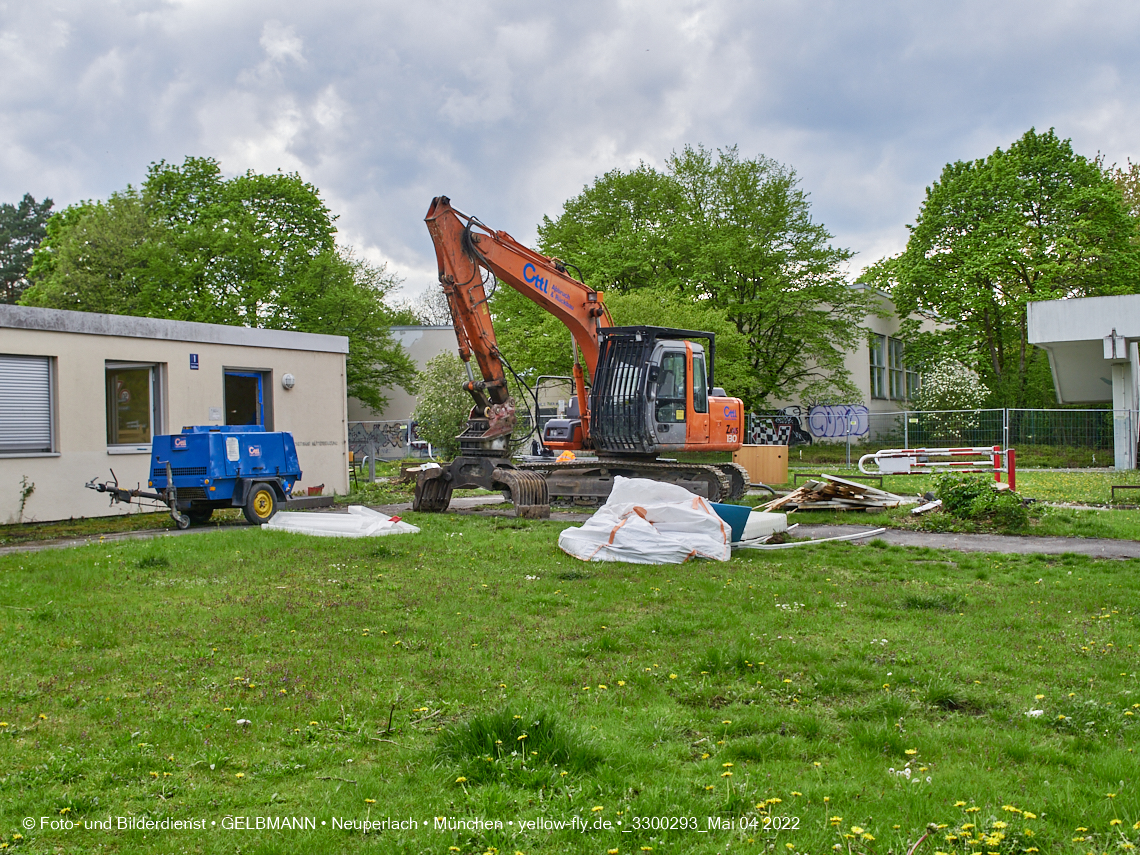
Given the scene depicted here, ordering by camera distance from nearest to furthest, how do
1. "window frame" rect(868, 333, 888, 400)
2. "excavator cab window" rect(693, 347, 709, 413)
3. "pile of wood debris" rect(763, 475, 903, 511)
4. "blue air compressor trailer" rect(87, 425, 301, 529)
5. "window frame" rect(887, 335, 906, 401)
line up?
"blue air compressor trailer" rect(87, 425, 301, 529) < "pile of wood debris" rect(763, 475, 903, 511) < "excavator cab window" rect(693, 347, 709, 413) < "window frame" rect(868, 333, 888, 400) < "window frame" rect(887, 335, 906, 401)

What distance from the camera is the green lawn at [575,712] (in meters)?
3.43

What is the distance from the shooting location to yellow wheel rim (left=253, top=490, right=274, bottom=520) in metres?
14.4

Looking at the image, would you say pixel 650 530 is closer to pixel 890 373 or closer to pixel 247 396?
pixel 247 396

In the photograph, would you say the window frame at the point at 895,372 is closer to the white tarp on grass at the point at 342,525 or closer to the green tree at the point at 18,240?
the white tarp on grass at the point at 342,525

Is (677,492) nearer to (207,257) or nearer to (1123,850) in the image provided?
(1123,850)

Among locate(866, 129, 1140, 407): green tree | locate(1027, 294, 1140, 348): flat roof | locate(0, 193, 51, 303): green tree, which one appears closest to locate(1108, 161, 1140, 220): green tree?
locate(866, 129, 1140, 407): green tree

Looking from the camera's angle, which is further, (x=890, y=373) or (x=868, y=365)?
(x=890, y=373)

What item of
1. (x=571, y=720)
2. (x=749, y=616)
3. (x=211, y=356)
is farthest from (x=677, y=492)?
(x=211, y=356)

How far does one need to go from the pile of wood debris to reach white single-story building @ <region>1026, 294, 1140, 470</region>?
48.0 feet

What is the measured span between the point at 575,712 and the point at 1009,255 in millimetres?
36205

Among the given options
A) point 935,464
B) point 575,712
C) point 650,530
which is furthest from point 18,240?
point 575,712

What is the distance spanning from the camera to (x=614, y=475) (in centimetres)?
1647

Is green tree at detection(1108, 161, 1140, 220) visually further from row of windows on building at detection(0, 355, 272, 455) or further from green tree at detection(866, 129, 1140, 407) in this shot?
row of windows on building at detection(0, 355, 272, 455)

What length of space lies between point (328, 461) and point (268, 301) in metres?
21.2
